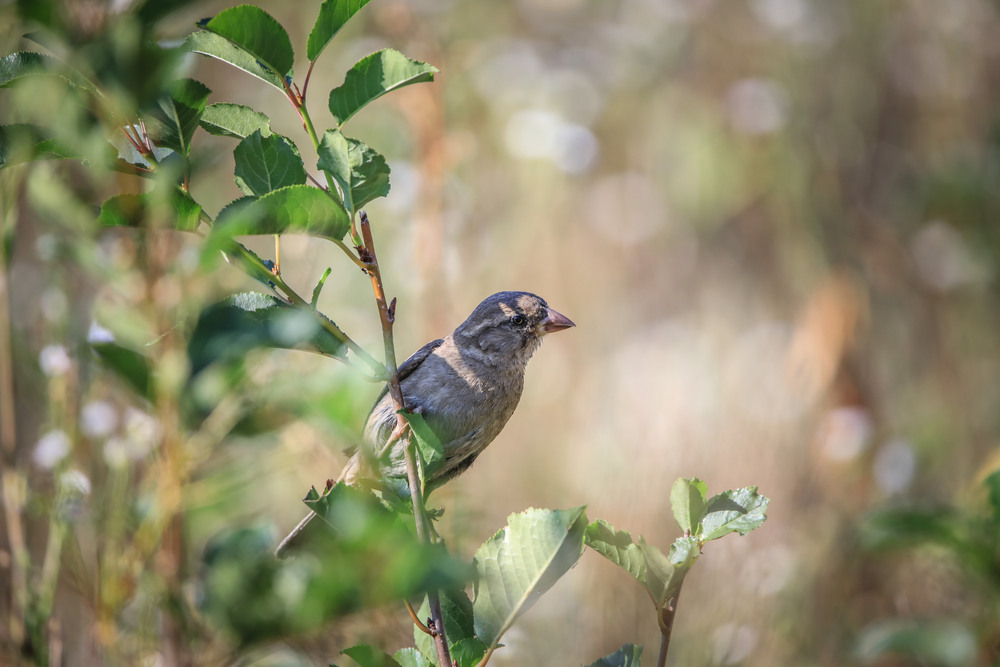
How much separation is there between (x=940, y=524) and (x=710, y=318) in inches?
111

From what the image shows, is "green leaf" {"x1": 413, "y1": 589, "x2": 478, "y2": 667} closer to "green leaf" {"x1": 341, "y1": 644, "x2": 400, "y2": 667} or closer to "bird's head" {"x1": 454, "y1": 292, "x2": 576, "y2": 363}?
"green leaf" {"x1": 341, "y1": 644, "x2": 400, "y2": 667}

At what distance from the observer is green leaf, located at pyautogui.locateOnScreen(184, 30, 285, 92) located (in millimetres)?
873

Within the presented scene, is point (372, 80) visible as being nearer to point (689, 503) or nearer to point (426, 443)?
point (426, 443)

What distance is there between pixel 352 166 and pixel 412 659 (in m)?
0.59

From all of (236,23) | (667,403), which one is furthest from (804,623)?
(236,23)

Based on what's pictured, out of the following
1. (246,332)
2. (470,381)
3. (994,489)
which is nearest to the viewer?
(246,332)

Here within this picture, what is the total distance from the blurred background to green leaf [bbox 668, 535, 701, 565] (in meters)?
0.58

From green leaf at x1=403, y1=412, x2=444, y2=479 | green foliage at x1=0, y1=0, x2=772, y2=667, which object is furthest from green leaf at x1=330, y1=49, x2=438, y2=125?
green leaf at x1=403, y1=412, x2=444, y2=479

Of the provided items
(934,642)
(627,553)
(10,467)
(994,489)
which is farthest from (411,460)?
(934,642)

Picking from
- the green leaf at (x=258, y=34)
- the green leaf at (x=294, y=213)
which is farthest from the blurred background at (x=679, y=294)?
the green leaf at (x=258, y=34)

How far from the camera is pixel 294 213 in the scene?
0.82 metres

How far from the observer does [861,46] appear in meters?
3.99

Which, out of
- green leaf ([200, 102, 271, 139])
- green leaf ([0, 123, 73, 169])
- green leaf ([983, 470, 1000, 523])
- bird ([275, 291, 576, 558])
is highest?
green leaf ([0, 123, 73, 169])

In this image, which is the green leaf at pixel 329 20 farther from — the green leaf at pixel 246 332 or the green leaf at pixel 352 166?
the green leaf at pixel 246 332
